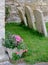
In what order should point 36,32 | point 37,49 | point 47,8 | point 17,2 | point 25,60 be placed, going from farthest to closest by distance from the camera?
point 47,8 → point 17,2 → point 36,32 → point 37,49 → point 25,60

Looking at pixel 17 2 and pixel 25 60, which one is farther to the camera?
pixel 17 2

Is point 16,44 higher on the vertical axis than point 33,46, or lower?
higher

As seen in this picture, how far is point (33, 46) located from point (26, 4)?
490cm

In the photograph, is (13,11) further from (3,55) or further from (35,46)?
(3,55)

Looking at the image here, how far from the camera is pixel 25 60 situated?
A: 5035mm

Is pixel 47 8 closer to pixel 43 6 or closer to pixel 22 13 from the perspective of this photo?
pixel 43 6

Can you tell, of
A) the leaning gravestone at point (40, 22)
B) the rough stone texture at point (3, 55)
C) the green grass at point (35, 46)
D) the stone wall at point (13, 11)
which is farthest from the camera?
the stone wall at point (13, 11)

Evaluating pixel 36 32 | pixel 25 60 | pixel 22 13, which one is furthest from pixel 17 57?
pixel 22 13

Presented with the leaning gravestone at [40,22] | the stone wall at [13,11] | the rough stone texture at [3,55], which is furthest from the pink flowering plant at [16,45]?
the stone wall at [13,11]

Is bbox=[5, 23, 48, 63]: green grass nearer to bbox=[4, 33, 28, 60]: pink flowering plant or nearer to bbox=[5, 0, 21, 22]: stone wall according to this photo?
bbox=[4, 33, 28, 60]: pink flowering plant

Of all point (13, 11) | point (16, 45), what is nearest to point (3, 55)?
point (16, 45)

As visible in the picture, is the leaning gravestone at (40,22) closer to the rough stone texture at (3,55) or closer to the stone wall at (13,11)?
the rough stone texture at (3,55)

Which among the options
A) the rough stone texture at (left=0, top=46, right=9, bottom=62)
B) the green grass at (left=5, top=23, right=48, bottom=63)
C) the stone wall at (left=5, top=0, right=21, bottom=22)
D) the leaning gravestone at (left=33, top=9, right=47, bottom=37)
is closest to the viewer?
the rough stone texture at (left=0, top=46, right=9, bottom=62)

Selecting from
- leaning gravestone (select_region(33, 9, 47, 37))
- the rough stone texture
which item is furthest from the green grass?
the rough stone texture
